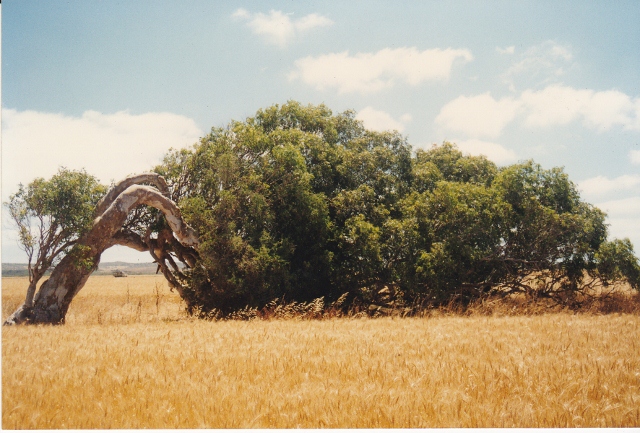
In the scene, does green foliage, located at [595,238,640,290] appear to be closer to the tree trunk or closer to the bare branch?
the tree trunk

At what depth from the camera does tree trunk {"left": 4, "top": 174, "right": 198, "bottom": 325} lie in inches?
447

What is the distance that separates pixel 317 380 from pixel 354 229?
29.6 feet

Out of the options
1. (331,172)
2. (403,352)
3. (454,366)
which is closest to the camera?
(454,366)

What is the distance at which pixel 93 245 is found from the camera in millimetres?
11867

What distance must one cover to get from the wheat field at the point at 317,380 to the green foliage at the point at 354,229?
4.51 m

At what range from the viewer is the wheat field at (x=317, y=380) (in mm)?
4648

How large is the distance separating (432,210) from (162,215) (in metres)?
9.61

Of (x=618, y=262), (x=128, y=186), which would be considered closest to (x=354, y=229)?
(x=128, y=186)

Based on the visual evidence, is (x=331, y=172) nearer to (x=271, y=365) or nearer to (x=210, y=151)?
(x=210, y=151)

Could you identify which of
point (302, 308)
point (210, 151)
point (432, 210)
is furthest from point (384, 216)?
point (210, 151)

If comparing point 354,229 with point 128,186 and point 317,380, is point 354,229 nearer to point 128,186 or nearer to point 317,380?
point 128,186

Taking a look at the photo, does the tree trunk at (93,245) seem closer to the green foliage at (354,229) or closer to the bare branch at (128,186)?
the bare branch at (128,186)

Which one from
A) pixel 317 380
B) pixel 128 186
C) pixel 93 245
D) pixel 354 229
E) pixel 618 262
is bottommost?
pixel 317 380

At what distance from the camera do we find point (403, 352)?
277 inches
